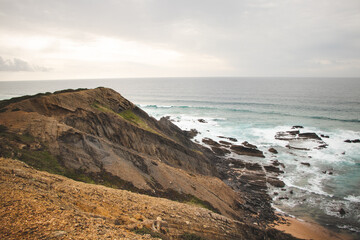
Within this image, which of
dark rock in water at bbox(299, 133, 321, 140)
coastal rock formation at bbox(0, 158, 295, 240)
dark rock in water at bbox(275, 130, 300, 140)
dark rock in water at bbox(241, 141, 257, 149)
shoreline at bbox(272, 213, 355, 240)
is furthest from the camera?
dark rock in water at bbox(275, 130, 300, 140)

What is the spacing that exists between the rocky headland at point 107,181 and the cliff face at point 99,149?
0.08 meters

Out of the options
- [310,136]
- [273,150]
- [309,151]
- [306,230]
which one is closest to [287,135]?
[310,136]

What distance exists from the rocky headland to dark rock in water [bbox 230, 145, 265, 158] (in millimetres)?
5885

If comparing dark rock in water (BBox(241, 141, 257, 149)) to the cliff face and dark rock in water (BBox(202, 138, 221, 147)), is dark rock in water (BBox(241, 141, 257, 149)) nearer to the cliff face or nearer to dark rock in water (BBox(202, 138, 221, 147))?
dark rock in water (BBox(202, 138, 221, 147))

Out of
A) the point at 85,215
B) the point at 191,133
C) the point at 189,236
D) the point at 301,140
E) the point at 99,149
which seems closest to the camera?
the point at 85,215

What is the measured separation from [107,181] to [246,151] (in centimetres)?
3197

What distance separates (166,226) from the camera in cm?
1195

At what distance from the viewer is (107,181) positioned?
54.3ft

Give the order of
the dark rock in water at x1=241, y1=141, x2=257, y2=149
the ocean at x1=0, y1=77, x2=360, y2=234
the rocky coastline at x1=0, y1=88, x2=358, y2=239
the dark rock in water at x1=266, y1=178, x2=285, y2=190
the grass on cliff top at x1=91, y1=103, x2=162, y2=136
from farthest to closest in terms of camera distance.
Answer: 1. the dark rock in water at x1=241, y1=141, x2=257, y2=149
2. the dark rock in water at x1=266, y1=178, x2=285, y2=190
3. the grass on cliff top at x1=91, y1=103, x2=162, y2=136
4. the ocean at x1=0, y1=77, x2=360, y2=234
5. the rocky coastline at x1=0, y1=88, x2=358, y2=239

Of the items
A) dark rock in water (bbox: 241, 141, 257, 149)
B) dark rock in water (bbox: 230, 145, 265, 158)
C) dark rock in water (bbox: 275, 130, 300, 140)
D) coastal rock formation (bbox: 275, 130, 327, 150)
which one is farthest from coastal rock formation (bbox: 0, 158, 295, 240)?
dark rock in water (bbox: 275, 130, 300, 140)

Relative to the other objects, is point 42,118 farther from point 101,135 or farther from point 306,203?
point 306,203

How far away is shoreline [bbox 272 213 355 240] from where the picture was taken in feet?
67.6

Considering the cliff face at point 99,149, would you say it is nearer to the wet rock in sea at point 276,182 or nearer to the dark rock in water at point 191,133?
the wet rock in sea at point 276,182

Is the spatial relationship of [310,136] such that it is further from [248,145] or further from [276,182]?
[276,182]
